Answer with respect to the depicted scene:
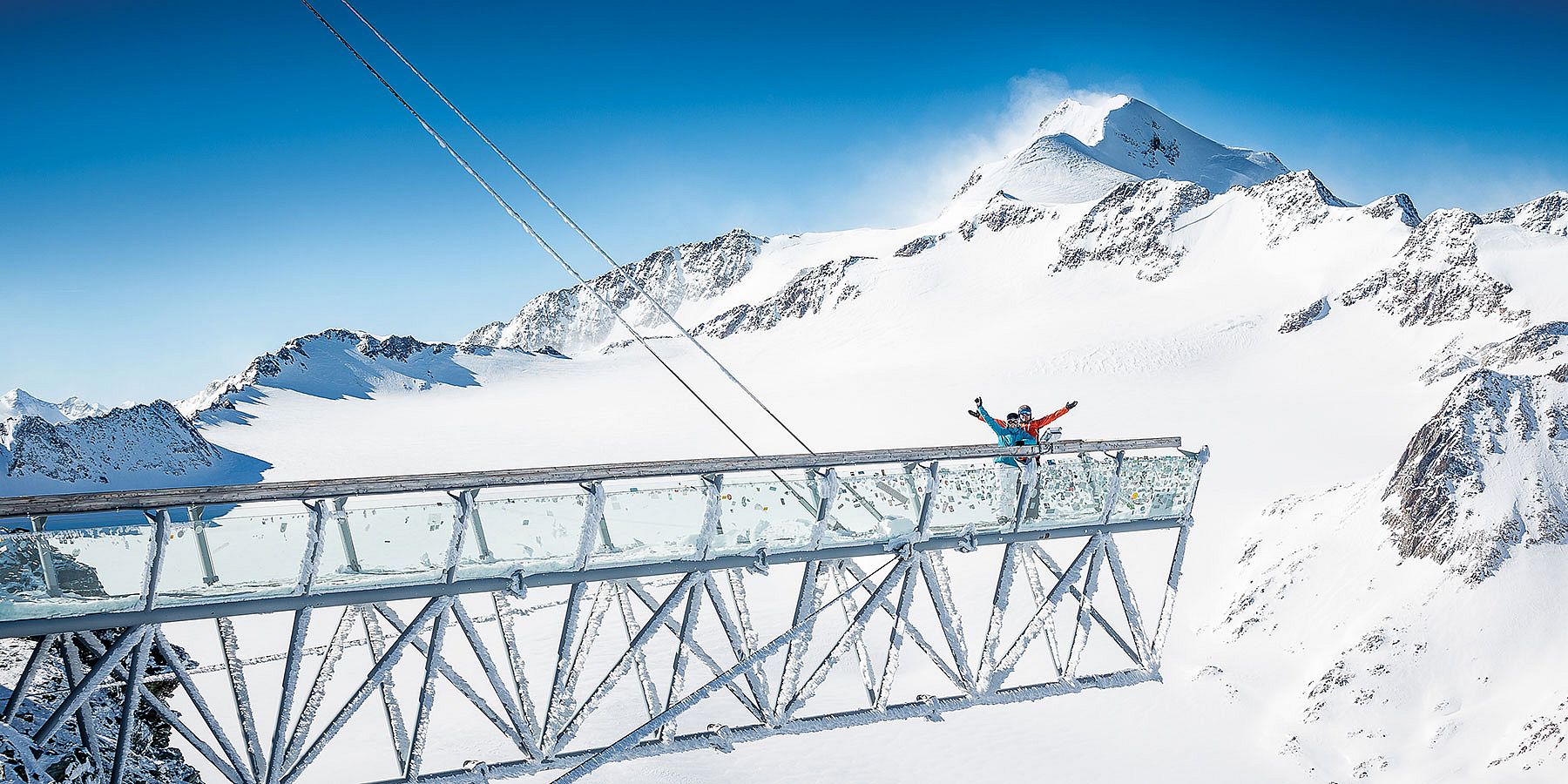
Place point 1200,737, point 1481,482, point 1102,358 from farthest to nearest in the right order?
point 1102,358, point 1481,482, point 1200,737

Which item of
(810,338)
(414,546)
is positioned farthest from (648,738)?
(810,338)

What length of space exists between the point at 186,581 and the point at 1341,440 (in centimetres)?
7732

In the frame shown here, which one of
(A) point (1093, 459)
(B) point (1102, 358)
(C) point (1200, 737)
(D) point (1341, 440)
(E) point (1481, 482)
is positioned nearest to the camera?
(A) point (1093, 459)

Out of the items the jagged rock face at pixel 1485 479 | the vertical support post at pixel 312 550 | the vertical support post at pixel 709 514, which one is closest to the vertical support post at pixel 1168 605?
the vertical support post at pixel 709 514

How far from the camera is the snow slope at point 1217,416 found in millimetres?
37188

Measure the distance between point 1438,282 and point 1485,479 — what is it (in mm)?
61448

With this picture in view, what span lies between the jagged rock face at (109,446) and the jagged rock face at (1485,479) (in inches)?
4066

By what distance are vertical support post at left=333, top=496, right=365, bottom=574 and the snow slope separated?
22314mm

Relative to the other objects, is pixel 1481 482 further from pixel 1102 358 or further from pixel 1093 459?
pixel 1102 358

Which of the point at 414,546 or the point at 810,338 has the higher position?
the point at 810,338

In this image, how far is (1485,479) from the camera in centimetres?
4753

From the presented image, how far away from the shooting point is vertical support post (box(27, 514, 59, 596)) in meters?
9.35

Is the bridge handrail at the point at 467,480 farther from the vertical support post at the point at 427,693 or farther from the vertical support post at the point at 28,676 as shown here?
the vertical support post at the point at 28,676

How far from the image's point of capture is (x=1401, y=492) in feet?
160
